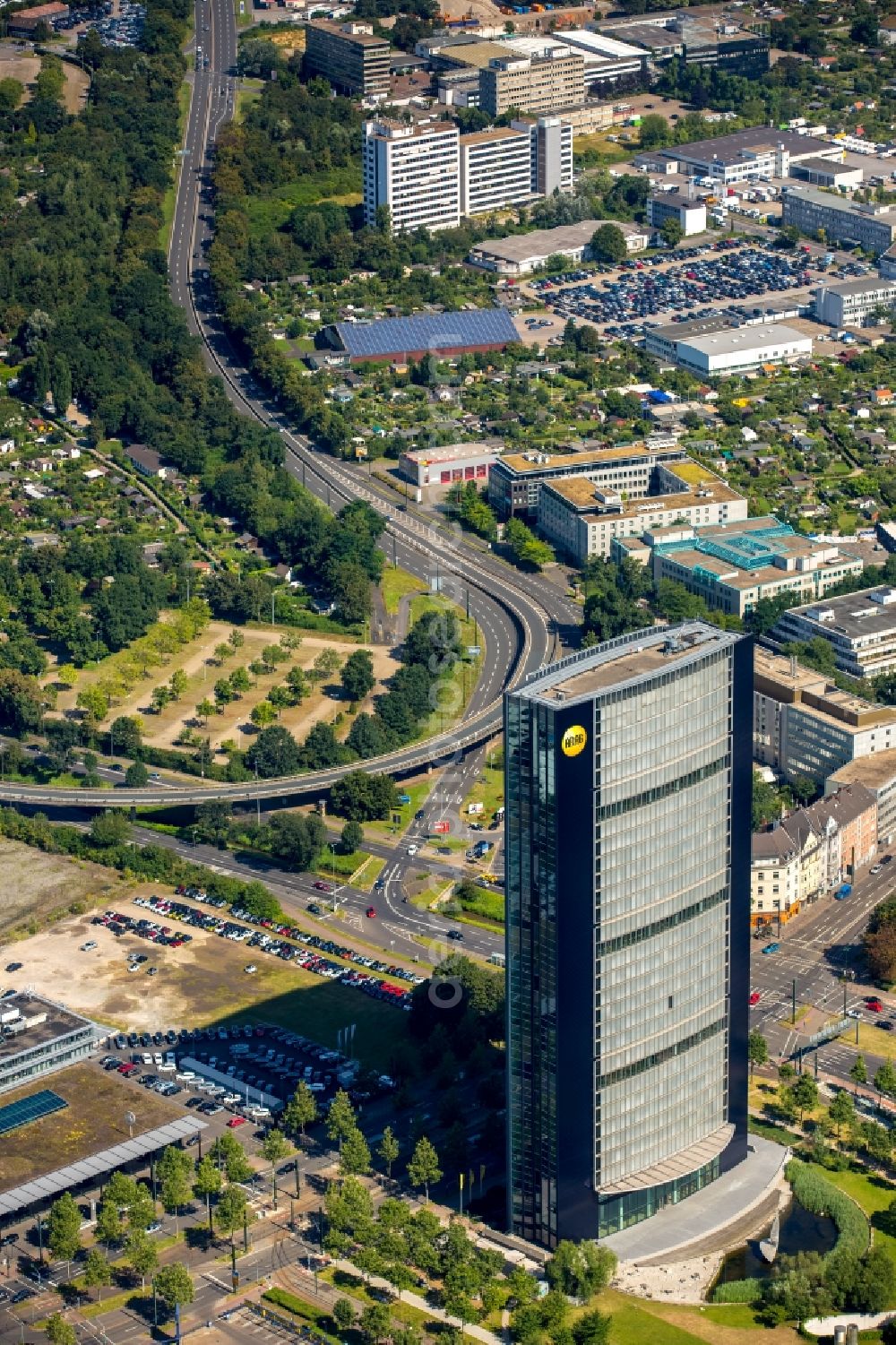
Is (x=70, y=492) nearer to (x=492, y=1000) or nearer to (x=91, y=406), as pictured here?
(x=91, y=406)

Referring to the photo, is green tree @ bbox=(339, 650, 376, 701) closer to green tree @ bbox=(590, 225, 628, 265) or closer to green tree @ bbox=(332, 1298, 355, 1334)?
green tree @ bbox=(332, 1298, 355, 1334)

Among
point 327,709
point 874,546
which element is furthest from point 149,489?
point 874,546

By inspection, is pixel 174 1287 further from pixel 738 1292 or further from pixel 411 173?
pixel 411 173

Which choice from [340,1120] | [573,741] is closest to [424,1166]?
[340,1120]

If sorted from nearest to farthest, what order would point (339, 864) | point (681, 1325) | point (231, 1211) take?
point (681, 1325) < point (231, 1211) < point (339, 864)

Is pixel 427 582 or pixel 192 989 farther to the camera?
pixel 427 582

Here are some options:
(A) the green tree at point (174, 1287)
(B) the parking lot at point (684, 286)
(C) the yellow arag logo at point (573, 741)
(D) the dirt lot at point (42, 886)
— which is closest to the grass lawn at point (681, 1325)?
(A) the green tree at point (174, 1287)

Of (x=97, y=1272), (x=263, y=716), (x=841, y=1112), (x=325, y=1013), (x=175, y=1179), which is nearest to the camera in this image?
(x=97, y=1272)
